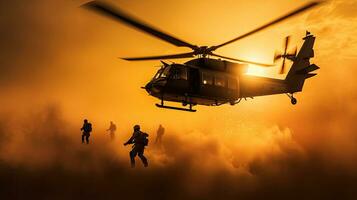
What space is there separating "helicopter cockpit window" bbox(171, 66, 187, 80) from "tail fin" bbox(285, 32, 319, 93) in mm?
9036

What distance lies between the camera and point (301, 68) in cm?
2464

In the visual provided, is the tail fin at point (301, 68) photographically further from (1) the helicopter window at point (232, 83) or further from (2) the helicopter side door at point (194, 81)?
(2) the helicopter side door at point (194, 81)

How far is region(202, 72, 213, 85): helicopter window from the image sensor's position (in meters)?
18.5

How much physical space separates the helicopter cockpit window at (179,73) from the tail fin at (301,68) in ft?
29.6

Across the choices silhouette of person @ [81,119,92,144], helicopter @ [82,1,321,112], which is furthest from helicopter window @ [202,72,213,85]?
silhouette of person @ [81,119,92,144]

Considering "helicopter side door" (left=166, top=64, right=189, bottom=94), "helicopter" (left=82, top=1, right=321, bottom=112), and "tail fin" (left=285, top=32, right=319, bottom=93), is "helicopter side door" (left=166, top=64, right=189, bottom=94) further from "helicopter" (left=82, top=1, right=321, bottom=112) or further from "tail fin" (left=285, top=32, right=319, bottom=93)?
"tail fin" (left=285, top=32, right=319, bottom=93)

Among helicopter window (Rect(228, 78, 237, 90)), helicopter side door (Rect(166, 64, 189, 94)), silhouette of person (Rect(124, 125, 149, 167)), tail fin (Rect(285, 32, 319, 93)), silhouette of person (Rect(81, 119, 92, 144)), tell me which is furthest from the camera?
silhouette of person (Rect(81, 119, 92, 144))

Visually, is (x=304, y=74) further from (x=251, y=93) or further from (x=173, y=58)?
(x=173, y=58)

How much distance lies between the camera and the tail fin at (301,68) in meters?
23.9

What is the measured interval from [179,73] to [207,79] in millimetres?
1667

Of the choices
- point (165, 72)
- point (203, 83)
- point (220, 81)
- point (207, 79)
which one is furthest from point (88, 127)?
point (220, 81)

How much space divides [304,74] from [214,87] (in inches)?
343

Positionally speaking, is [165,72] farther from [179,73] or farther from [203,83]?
[203,83]

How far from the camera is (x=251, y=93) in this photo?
69.6ft
